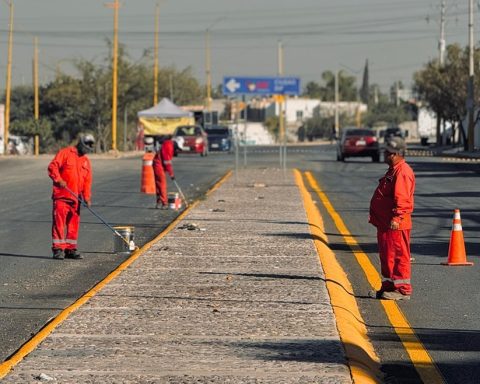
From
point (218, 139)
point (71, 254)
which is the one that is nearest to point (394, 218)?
point (71, 254)

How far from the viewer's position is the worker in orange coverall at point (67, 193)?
606 inches

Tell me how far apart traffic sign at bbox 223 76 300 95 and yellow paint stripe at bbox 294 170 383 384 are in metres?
18.5

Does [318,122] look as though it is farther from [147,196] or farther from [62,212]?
[62,212]

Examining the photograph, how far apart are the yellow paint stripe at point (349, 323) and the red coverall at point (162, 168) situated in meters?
8.50

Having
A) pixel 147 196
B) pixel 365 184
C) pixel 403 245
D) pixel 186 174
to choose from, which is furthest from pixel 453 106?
pixel 403 245

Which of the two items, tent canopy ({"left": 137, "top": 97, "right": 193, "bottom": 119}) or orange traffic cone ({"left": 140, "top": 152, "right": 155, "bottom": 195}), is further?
tent canopy ({"left": 137, "top": 97, "right": 193, "bottom": 119})

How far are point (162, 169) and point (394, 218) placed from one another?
44.1 feet

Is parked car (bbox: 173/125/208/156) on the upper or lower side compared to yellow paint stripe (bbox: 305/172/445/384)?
upper

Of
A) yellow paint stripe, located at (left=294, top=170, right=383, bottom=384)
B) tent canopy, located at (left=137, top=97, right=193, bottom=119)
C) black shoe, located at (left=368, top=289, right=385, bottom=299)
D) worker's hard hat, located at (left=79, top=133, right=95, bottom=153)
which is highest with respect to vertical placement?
tent canopy, located at (left=137, top=97, right=193, bottom=119)

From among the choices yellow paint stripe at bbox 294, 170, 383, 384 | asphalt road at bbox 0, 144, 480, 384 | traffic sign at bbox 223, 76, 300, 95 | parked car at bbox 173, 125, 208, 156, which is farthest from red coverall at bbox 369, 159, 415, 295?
parked car at bbox 173, 125, 208, 156

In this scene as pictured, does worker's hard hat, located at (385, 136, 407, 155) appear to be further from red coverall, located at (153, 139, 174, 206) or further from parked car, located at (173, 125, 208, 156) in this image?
parked car, located at (173, 125, 208, 156)

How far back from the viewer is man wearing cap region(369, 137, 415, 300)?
11.9 meters

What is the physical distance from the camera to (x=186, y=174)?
41.0m

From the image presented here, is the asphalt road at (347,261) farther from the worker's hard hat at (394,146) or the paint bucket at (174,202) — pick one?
the worker's hard hat at (394,146)
